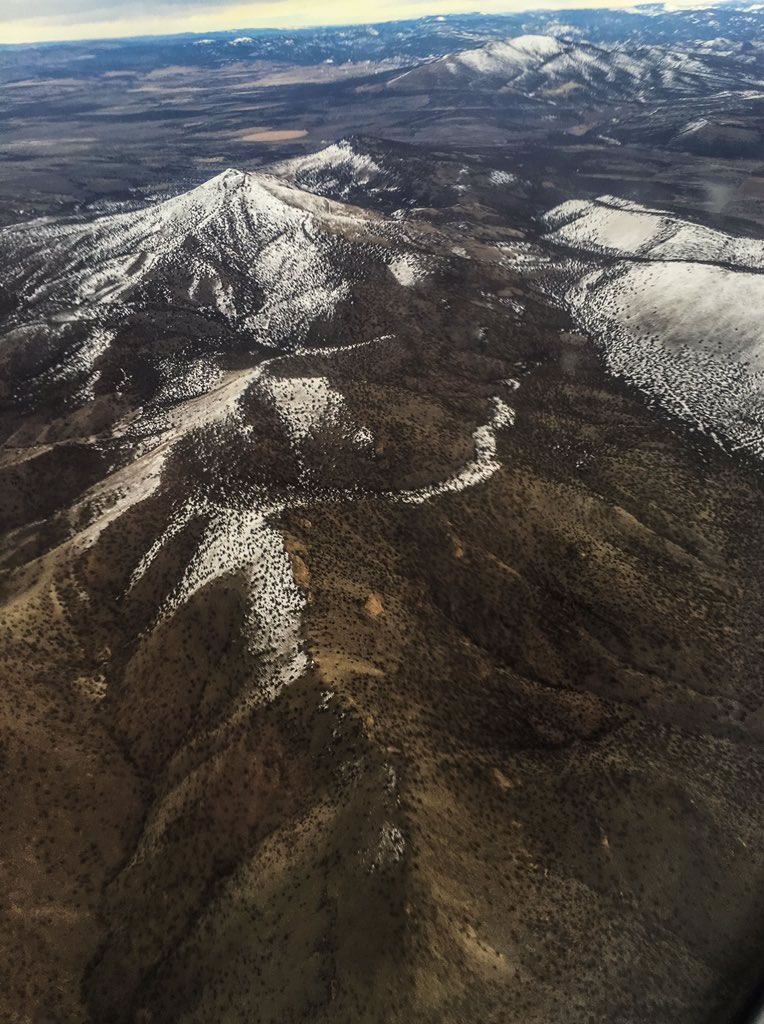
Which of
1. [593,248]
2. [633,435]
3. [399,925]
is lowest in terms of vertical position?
[593,248]

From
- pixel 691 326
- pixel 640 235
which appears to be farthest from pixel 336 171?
pixel 691 326

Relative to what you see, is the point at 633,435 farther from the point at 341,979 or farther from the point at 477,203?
the point at 477,203

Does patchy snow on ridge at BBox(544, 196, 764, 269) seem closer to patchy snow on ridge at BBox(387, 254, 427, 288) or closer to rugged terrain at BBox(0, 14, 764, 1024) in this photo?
rugged terrain at BBox(0, 14, 764, 1024)

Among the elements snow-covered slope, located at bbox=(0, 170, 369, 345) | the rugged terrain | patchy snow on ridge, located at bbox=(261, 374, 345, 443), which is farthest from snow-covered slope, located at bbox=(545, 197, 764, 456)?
snow-covered slope, located at bbox=(0, 170, 369, 345)

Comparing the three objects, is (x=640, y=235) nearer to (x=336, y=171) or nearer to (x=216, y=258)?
(x=216, y=258)

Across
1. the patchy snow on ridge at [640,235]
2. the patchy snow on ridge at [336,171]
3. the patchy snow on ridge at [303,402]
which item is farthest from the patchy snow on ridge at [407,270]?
the patchy snow on ridge at [336,171]

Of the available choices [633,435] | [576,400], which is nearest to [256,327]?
[576,400]
